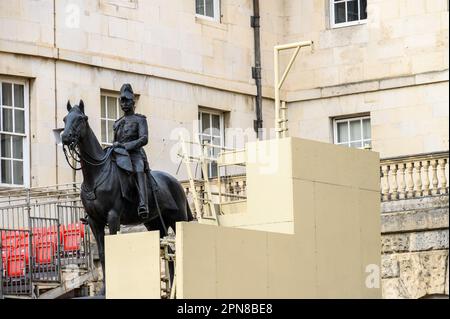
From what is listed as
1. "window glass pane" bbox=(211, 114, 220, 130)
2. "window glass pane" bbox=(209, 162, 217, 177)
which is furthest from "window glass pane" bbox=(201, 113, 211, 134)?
"window glass pane" bbox=(209, 162, 217, 177)

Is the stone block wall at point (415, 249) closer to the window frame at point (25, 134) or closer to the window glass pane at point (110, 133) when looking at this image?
the window glass pane at point (110, 133)

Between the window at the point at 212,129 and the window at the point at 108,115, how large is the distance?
2.03 meters

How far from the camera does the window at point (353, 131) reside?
36.8 metres

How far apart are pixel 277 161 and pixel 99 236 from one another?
2780 mm

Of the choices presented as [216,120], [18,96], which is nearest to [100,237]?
[18,96]

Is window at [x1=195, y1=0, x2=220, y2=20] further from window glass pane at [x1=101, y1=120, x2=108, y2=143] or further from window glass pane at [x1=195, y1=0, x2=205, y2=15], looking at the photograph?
window glass pane at [x1=101, y1=120, x2=108, y2=143]

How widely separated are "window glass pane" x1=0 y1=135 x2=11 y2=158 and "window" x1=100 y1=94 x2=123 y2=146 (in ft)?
6.93

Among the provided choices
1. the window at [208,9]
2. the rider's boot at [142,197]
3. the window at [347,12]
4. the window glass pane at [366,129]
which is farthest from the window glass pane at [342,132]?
the rider's boot at [142,197]

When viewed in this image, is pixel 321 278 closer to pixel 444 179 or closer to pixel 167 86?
pixel 444 179

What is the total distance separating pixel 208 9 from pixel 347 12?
277 cm

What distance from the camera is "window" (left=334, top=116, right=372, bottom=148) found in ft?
121

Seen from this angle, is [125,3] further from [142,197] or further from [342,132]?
[142,197]

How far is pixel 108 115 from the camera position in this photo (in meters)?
34.9

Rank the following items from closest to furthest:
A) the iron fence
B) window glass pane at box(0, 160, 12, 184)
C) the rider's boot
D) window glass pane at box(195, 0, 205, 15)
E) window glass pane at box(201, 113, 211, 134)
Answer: the rider's boot, the iron fence, window glass pane at box(0, 160, 12, 184), window glass pane at box(201, 113, 211, 134), window glass pane at box(195, 0, 205, 15)
